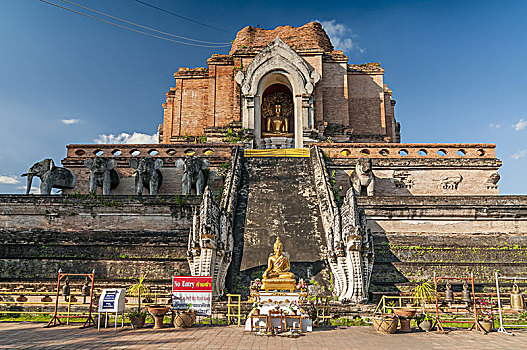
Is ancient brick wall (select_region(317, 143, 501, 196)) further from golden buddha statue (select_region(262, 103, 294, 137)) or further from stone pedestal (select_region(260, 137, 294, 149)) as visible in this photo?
golden buddha statue (select_region(262, 103, 294, 137))

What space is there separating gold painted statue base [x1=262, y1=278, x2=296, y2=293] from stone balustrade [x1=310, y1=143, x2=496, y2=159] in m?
11.1

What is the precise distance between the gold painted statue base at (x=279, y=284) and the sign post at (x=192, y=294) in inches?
52.3

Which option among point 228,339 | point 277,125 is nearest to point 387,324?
point 228,339

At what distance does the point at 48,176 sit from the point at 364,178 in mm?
13201

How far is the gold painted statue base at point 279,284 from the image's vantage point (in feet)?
33.3

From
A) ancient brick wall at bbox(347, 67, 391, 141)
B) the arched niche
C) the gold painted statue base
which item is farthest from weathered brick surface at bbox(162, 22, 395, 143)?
the gold painted statue base

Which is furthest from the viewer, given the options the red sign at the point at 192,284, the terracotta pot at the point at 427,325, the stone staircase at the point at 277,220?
the stone staircase at the point at 277,220

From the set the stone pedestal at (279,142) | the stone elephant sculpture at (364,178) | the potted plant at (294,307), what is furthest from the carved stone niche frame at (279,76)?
the potted plant at (294,307)

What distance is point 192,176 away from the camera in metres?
18.6

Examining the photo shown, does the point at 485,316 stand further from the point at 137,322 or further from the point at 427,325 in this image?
the point at 137,322

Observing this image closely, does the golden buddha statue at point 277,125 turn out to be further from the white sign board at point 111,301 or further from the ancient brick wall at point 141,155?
the white sign board at point 111,301

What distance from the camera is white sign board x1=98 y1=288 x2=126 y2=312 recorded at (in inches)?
380

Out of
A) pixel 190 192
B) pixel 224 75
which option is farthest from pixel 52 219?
pixel 224 75

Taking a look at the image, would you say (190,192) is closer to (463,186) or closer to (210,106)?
(210,106)
